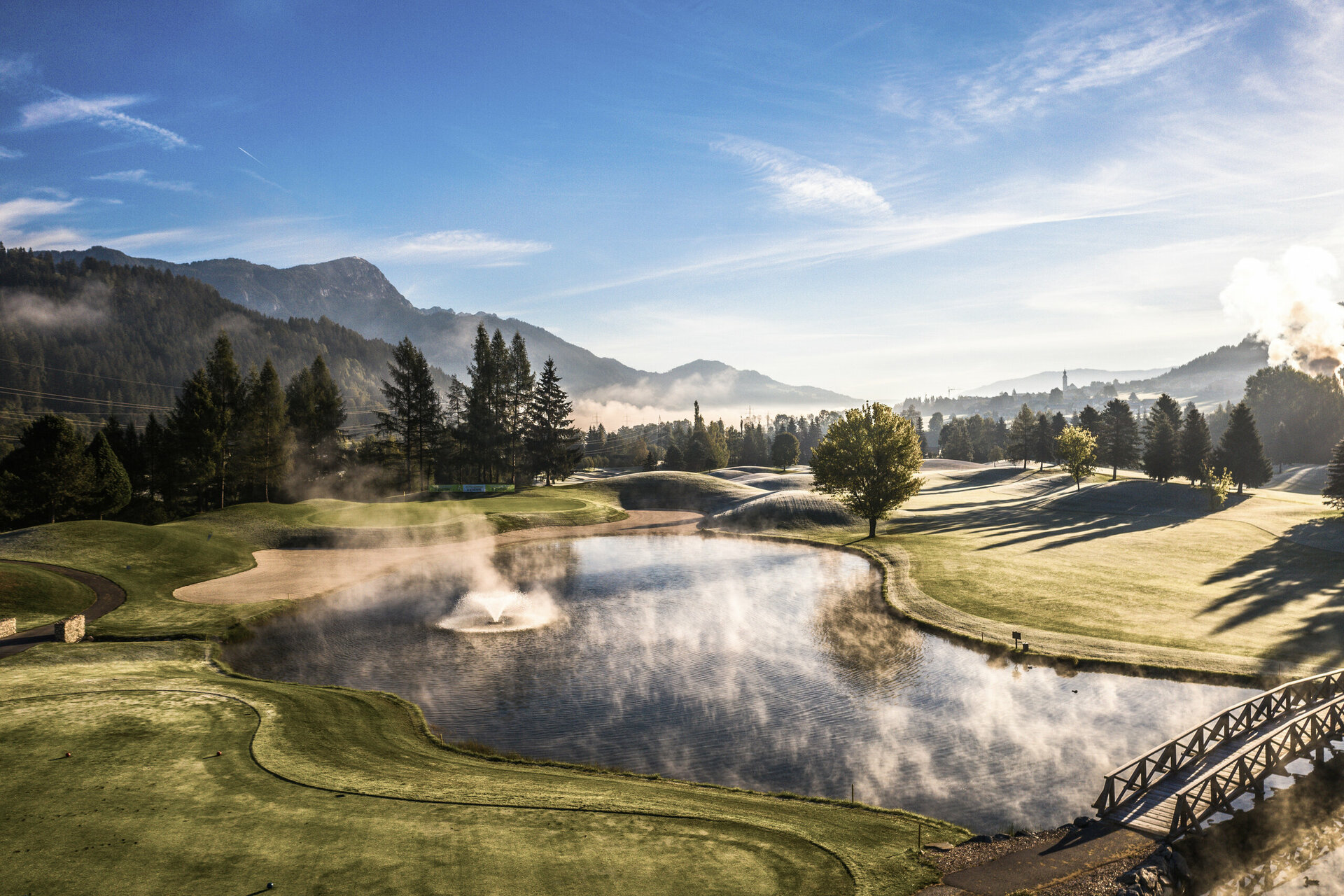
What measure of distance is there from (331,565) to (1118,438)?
121447 mm

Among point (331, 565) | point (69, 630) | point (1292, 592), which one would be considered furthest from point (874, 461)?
point (69, 630)

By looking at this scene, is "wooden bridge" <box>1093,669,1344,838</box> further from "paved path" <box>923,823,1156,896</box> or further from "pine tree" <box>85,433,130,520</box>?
"pine tree" <box>85,433,130,520</box>

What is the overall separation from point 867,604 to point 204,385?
72846 mm

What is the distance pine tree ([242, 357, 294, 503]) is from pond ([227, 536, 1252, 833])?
1603 inches

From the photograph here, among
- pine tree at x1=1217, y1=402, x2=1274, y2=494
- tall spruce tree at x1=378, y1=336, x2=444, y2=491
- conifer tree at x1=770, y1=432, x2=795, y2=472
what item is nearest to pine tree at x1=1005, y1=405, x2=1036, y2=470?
pine tree at x1=1217, y1=402, x2=1274, y2=494

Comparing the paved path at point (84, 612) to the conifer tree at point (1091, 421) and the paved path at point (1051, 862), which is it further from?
the conifer tree at point (1091, 421)

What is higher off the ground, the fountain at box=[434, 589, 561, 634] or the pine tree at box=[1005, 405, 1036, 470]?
the pine tree at box=[1005, 405, 1036, 470]

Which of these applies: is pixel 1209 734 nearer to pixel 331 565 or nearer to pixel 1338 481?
pixel 331 565

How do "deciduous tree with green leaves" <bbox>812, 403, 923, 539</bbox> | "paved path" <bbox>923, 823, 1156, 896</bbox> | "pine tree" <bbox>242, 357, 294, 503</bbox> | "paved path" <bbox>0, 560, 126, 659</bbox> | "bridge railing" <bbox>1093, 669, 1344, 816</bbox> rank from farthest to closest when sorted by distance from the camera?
"pine tree" <bbox>242, 357, 294, 503</bbox>
"deciduous tree with green leaves" <bbox>812, 403, 923, 539</bbox>
"paved path" <bbox>0, 560, 126, 659</bbox>
"bridge railing" <bbox>1093, 669, 1344, 816</bbox>
"paved path" <bbox>923, 823, 1156, 896</bbox>

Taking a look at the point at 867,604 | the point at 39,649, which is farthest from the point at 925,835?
the point at 39,649

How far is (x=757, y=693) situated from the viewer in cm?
2639

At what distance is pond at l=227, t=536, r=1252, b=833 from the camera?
20.1 m

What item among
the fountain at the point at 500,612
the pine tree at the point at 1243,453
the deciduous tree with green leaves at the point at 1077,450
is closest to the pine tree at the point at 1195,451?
the pine tree at the point at 1243,453

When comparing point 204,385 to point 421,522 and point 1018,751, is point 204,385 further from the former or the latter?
point 1018,751
